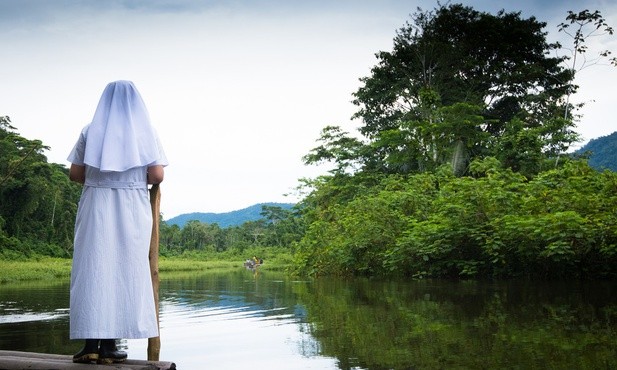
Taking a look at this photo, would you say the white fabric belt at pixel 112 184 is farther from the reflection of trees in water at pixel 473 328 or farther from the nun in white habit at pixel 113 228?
the reflection of trees in water at pixel 473 328

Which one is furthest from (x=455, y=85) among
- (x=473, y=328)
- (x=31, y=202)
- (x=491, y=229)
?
(x=31, y=202)

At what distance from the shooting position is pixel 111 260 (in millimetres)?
3148

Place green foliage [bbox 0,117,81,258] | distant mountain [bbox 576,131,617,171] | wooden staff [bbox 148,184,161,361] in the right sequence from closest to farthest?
wooden staff [bbox 148,184,161,361]
green foliage [bbox 0,117,81,258]
distant mountain [bbox 576,131,617,171]

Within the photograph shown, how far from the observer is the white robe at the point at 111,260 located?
10.1 ft

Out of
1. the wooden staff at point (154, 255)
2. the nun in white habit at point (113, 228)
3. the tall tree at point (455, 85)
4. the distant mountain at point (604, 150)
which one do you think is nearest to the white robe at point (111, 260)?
the nun in white habit at point (113, 228)

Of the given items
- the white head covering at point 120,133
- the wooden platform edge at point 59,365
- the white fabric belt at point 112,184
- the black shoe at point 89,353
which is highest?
the white head covering at point 120,133

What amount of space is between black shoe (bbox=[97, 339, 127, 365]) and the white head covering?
89 cm

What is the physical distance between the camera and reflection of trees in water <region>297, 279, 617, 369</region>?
4297 millimetres

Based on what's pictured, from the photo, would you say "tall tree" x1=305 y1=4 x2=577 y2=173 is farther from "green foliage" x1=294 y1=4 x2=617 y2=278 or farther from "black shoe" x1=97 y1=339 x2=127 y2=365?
"black shoe" x1=97 y1=339 x2=127 y2=365

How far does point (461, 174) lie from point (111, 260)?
20.7 meters

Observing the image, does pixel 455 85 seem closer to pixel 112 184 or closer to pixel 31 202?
pixel 112 184

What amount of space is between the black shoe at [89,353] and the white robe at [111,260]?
3.4 inches

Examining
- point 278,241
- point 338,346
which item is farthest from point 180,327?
point 278,241

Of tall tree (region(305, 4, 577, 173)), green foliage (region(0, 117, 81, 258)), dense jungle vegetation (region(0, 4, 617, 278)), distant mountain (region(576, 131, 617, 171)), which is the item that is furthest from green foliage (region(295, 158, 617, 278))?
A: distant mountain (region(576, 131, 617, 171))
